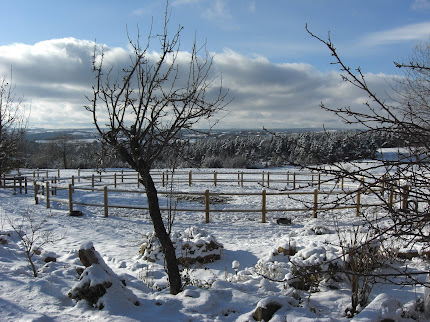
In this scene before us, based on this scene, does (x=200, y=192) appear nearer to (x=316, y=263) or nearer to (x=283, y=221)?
(x=283, y=221)

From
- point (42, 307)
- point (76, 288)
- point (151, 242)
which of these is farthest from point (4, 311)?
point (151, 242)

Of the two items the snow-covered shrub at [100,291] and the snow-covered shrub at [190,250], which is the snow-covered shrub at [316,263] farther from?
the snow-covered shrub at [100,291]

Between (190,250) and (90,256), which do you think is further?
(190,250)

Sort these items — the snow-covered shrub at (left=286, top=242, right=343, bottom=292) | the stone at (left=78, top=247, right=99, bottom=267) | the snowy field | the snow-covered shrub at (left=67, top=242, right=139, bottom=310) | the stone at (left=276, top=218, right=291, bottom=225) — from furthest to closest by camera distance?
1. the stone at (left=276, top=218, right=291, bottom=225)
2. the snow-covered shrub at (left=286, top=242, right=343, bottom=292)
3. the stone at (left=78, top=247, right=99, bottom=267)
4. the snow-covered shrub at (left=67, top=242, right=139, bottom=310)
5. the snowy field

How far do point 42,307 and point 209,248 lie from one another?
387cm

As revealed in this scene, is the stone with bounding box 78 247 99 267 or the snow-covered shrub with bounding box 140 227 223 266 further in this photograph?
the snow-covered shrub with bounding box 140 227 223 266

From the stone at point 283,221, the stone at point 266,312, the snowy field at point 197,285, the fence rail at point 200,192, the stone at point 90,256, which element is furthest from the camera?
the stone at point 283,221

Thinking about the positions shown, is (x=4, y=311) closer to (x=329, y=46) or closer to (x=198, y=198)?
(x=329, y=46)

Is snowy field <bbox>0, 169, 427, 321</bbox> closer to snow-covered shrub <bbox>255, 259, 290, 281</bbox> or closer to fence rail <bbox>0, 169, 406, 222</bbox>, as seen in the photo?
snow-covered shrub <bbox>255, 259, 290, 281</bbox>

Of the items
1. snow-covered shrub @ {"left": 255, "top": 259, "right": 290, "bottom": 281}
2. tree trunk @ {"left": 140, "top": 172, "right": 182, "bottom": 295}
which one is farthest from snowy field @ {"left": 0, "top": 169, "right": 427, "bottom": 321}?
tree trunk @ {"left": 140, "top": 172, "right": 182, "bottom": 295}

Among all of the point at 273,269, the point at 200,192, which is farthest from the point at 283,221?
the point at 200,192

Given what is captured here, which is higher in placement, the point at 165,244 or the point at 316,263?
the point at 165,244

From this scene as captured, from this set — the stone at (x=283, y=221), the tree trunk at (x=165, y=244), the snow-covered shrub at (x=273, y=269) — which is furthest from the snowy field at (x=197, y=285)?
the stone at (x=283, y=221)

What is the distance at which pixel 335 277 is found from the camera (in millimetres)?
4820
